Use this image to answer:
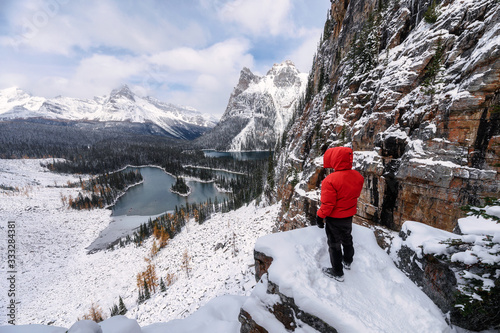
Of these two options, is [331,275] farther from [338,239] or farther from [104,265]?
[104,265]

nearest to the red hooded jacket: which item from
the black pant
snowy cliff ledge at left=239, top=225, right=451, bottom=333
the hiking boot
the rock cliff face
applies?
the black pant

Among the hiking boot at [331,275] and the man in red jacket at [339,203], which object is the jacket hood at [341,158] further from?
the hiking boot at [331,275]

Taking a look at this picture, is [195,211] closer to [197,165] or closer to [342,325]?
[342,325]

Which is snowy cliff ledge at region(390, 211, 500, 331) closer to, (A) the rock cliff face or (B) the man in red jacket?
(B) the man in red jacket

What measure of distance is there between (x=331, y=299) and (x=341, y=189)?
2363mm

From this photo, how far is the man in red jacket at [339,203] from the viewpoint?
14.4ft

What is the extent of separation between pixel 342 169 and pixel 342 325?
3.12 meters

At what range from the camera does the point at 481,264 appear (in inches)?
131

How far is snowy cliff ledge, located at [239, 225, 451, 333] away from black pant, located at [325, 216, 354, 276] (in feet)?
1.23

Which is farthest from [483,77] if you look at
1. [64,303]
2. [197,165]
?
[197,165]

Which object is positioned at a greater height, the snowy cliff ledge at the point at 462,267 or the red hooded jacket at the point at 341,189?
the red hooded jacket at the point at 341,189

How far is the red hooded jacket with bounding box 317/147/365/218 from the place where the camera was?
14.4ft

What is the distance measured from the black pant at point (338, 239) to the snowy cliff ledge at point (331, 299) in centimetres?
37

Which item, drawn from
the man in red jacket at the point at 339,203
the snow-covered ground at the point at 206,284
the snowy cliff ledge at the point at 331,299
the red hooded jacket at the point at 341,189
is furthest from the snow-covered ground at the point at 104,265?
the red hooded jacket at the point at 341,189
